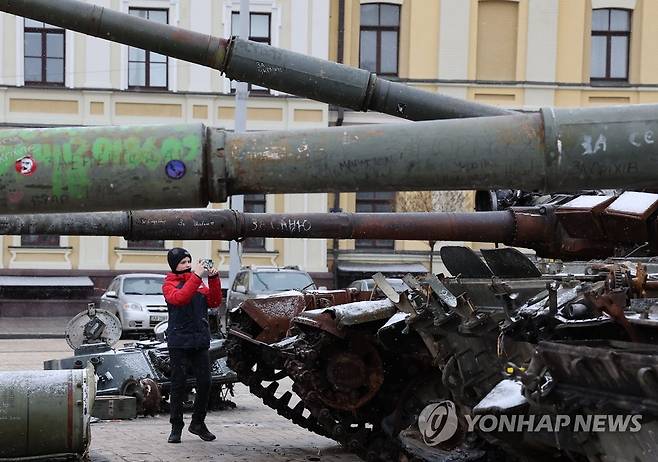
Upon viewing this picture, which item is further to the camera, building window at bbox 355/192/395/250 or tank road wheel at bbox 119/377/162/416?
building window at bbox 355/192/395/250

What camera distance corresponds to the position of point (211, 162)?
328 cm

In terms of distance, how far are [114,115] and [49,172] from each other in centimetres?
2354

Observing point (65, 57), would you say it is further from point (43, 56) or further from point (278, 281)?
point (278, 281)

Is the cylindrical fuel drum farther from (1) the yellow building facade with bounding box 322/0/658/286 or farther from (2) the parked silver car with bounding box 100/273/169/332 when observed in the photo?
(1) the yellow building facade with bounding box 322/0/658/286

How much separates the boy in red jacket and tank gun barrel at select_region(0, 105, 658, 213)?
5726 millimetres

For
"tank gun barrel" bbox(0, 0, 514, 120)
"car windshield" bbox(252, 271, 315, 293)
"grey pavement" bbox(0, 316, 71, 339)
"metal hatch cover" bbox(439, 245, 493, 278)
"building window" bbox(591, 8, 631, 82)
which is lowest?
"grey pavement" bbox(0, 316, 71, 339)

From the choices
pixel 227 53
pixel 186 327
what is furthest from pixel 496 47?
pixel 227 53

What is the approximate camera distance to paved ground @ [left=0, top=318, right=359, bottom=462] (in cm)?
845

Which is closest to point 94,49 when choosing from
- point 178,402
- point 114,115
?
point 114,115

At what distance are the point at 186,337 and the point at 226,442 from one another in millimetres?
889

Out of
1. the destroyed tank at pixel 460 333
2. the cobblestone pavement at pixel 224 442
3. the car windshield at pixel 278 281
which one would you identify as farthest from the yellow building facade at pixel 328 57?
the destroyed tank at pixel 460 333

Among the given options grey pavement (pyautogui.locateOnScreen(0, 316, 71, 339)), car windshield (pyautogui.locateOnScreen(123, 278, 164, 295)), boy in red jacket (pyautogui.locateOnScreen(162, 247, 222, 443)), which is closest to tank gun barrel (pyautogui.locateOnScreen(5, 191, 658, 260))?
boy in red jacket (pyautogui.locateOnScreen(162, 247, 222, 443))

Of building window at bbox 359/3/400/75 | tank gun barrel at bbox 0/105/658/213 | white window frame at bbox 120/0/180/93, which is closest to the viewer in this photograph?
tank gun barrel at bbox 0/105/658/213

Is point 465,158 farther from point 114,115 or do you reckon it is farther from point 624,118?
point 114,115
